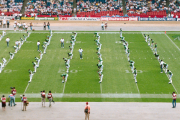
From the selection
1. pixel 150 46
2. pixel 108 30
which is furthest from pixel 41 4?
pixel 150 46

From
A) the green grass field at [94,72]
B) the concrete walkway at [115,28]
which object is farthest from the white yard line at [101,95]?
the concrete walkway at [115,28]

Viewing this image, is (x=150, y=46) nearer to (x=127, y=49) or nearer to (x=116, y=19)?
(x=127, y=49)

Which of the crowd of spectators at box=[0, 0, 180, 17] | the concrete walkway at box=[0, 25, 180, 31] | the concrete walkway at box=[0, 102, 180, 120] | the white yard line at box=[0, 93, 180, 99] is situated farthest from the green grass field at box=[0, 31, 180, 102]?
the crowd of spectators at box=[0, 0, 180, 17]

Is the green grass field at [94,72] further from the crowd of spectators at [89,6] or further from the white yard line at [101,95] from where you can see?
the crowd of spectators at [89,6]

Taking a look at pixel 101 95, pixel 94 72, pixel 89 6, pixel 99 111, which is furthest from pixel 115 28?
pixel 99 111

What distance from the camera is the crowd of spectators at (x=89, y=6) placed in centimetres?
7962

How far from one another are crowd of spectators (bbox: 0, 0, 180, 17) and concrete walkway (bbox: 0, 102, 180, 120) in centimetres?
4714

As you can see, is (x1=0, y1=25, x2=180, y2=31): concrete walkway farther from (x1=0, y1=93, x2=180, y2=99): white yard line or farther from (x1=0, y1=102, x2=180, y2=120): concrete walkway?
(x1=0, y1=102, x2=180, y2=120): concrete walkway

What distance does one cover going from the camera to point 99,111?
104 ft

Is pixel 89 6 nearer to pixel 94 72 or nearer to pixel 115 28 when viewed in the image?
pixel 115 28

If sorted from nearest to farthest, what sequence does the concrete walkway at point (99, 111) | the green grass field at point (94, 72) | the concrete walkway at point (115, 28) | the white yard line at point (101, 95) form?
1. the concrete walkway at point (99, 111)
2. the white yard line at point (101, 95)
3. the green grass field at point (94, 72)
4. the concrete walkway at point (115, 28)

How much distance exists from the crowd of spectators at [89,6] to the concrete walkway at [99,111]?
4714 centimetres

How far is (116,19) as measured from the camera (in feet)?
247

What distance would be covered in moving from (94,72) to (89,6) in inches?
1633
